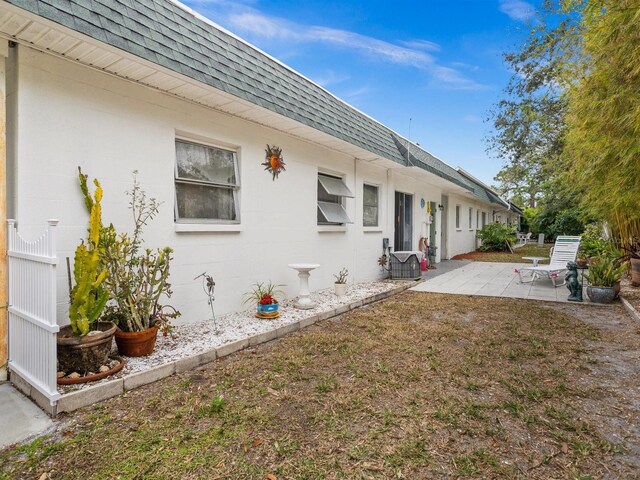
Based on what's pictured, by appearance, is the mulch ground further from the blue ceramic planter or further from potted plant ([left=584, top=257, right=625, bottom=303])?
potted plant ([left=584, top=257, right=625, bottom=303])

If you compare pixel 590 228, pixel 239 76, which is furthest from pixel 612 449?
pixel 590 228

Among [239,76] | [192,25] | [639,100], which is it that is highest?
Result: [192,25]

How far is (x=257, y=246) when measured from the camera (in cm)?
562

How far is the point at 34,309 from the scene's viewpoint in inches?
108

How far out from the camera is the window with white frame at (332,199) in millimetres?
7215

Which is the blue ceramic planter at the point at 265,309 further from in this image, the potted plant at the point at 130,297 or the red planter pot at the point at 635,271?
the red planter pot at the point at 635,271

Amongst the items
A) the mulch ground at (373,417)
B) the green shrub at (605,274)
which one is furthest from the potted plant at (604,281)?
the mulch ground at (373,417)

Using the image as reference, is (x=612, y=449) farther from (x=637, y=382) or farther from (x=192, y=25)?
(x=192, y=25)

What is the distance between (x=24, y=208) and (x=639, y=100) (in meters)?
5.97

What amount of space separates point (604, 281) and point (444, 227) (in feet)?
27.9

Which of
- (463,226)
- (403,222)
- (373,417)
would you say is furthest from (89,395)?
(463,226)

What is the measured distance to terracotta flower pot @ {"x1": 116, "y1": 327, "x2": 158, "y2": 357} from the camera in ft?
11.3

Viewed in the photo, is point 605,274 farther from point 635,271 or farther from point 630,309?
point 635,271

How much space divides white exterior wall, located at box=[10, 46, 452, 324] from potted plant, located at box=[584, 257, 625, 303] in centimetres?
500
